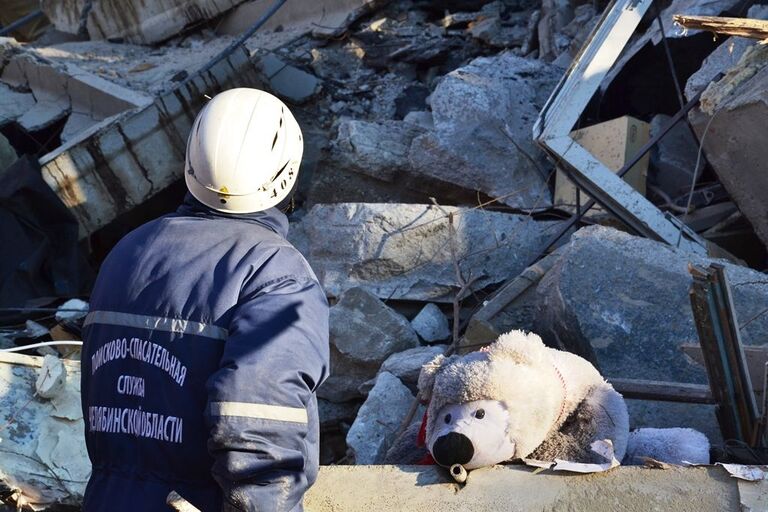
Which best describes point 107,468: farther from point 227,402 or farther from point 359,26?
point 359,26

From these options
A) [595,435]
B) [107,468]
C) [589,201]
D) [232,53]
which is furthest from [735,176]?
[232,53]

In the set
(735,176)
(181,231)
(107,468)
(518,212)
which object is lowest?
(518,212)

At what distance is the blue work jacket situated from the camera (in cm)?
177

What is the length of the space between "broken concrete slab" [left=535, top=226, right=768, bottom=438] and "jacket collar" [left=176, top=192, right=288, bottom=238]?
5.18 feet

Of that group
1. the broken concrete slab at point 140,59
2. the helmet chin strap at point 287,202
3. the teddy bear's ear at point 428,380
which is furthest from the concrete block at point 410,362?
the broken concrete slab at point 140,59

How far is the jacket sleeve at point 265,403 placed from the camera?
1744 millimetres

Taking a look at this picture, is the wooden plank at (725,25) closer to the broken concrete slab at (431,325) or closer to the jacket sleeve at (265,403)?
the broken concrete slab at (431,325)

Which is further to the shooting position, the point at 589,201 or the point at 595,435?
the point at 589,201

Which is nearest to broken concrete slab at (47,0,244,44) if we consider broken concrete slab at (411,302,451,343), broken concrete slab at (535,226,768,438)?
broken concrete slab at (411,302,451,343)

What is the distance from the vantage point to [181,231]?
1.99m

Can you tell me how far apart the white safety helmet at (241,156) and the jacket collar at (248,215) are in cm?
1

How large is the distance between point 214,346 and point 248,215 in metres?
0.34

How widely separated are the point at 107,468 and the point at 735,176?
10.3 ft

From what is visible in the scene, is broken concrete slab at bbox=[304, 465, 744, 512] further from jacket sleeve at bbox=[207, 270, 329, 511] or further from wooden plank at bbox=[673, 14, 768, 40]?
wooden plank at bbox=[673, 14, 768, 40]
